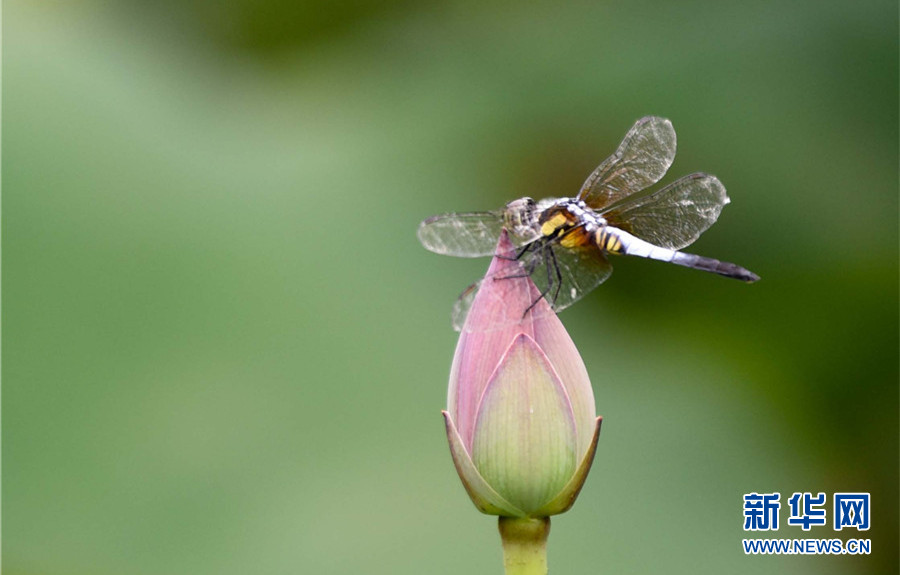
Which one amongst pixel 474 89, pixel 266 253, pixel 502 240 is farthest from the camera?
pixel 474 89

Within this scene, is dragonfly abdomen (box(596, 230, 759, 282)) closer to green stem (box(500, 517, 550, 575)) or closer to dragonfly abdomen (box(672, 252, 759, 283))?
dragonfly abdomen (box(672, 252, 759, 283))

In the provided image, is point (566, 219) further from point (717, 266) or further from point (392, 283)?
point (392, 283)

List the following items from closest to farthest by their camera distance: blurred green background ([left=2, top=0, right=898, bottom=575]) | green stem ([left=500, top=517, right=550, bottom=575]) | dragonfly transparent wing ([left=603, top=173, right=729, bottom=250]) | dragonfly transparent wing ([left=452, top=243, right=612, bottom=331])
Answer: green stem ([left=500, top=517, right=550, bottom=575])
dragonfly transparent wing ([left=452, top=243, right=612, bottom=331])
dragonfly transparent wing ([left=603, top=173, right=729, bottom=250])
blurred green background ([left=2, top=0, right=898, bottom=575])

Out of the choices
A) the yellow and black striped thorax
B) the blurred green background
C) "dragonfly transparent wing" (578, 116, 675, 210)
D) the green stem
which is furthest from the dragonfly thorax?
the blurred green background

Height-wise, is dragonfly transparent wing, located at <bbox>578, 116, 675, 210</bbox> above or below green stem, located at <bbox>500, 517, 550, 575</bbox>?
above

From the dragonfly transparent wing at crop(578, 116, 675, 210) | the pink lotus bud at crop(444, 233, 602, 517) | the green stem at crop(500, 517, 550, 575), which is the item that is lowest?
the green stem at crop(500, 517, 550, 575)

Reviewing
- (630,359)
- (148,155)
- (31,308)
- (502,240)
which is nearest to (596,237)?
(502,240)

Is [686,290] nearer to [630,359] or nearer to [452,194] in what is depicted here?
[630,359]

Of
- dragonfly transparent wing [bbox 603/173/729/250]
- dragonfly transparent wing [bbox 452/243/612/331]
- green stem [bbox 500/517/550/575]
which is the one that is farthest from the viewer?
dragonfly transparent wing [bbox 603/173/729/250]

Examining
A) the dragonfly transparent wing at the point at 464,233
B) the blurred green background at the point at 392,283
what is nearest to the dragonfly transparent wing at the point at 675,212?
the dragonfly transparent wing at the point at 464,233
